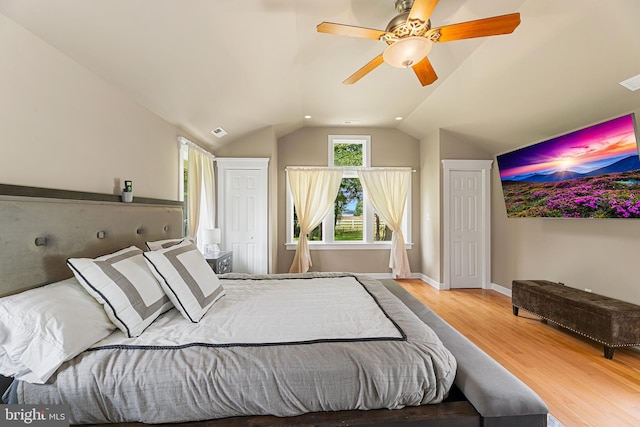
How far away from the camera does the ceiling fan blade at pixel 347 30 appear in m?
1.74

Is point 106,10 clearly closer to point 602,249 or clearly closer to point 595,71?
point 595,71

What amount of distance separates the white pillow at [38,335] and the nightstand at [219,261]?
203 centimetres

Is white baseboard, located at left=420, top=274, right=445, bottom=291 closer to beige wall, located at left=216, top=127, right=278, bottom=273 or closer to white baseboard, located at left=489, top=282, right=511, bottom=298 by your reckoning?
white baseboard, located at left=489, top=282, right=511, bottom=298

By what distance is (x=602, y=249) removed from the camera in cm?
294

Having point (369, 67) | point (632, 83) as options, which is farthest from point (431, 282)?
point (369, 67)

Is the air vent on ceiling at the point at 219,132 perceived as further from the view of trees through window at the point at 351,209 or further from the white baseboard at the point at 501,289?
the white baseboard at the point at 501,289

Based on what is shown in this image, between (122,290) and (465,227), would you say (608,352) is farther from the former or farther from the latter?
(122,290)

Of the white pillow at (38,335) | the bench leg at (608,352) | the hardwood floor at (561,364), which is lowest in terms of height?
the hardwood floor at (561,364)

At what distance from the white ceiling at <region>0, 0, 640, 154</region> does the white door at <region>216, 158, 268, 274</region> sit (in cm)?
68

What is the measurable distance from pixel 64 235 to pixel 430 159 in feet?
15.4

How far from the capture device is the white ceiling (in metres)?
1.78

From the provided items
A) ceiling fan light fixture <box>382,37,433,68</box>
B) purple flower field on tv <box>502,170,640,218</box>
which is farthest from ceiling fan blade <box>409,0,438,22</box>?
purple flower field on tv <box>502,170,640,218</box>

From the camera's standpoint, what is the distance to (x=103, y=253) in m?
1.95

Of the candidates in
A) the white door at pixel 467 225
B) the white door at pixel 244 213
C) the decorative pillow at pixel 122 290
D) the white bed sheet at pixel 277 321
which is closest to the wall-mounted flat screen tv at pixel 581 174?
the white door at pixel 467 225
